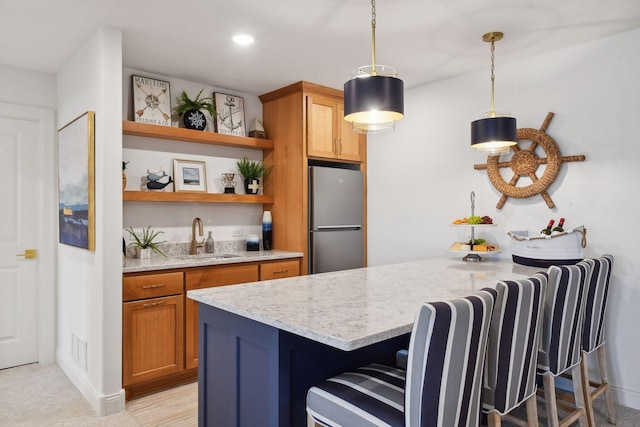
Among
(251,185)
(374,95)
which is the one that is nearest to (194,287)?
(251,185)

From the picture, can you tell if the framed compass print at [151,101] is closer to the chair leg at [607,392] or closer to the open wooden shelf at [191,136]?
the open wooden shelf at [191,136]

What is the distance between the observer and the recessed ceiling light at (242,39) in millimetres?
2918

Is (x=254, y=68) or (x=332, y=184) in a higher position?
(x=254, y=68)

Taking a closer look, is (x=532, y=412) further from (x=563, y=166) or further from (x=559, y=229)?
(x=563, y=166)

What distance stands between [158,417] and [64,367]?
128 centimetres

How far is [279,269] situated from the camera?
375cm

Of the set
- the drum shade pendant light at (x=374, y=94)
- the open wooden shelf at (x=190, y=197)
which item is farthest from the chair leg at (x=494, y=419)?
the open wooden shelf at (x=190, y=197)

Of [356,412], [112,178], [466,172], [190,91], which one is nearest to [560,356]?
[356,412]

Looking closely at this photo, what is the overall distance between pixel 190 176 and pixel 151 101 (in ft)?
2.33

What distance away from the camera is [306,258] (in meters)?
3.95

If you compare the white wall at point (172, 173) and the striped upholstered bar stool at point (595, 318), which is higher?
the white wall at point (172, 173)

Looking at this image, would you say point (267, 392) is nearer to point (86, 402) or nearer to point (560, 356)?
point (560, 356)

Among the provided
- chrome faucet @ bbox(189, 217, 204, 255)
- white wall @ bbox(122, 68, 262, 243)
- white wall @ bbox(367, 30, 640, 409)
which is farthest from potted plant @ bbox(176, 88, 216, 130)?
white wall @ bbox(367, 30, 640, 409)

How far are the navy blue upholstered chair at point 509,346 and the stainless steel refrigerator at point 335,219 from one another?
2.42 metres
